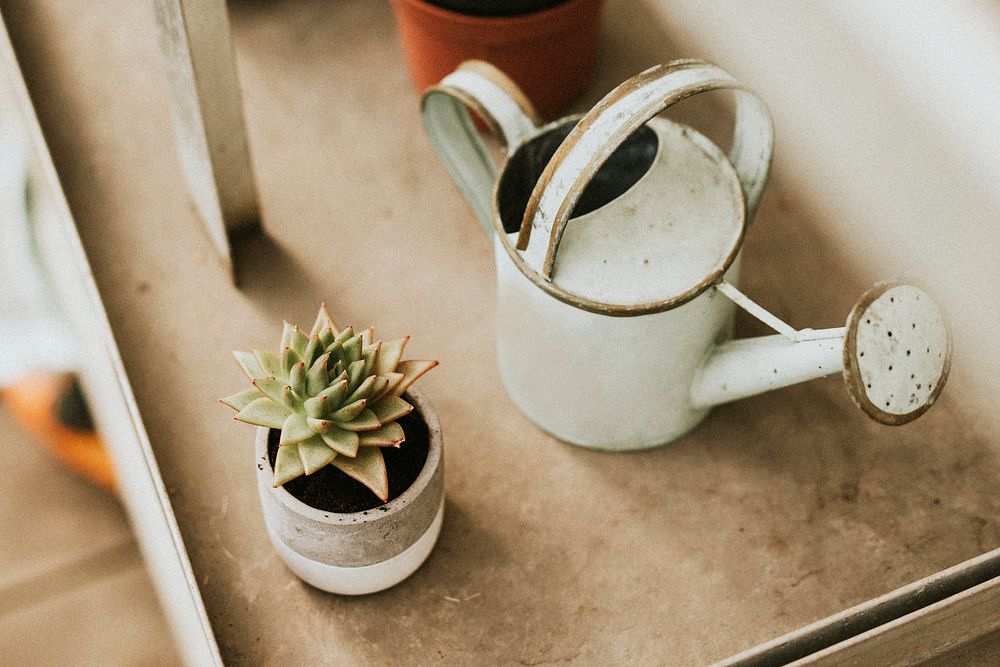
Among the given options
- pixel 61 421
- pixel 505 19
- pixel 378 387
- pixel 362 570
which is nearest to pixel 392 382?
pixel 378 387

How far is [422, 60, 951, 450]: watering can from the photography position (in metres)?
0.53

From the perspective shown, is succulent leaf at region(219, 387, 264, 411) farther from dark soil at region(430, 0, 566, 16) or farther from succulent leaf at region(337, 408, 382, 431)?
dark soil at region(430, 0, 566, 16)

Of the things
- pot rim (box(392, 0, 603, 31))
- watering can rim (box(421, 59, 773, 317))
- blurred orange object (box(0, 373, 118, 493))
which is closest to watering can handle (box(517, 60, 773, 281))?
watering can rim (box(421, 59, 773, 317))

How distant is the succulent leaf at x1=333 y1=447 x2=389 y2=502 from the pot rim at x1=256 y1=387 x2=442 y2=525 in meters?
0.02

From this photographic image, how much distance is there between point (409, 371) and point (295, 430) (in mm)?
81

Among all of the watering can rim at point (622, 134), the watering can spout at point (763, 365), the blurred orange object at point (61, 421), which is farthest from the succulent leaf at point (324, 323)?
the blurred orange object at point (61, 421)

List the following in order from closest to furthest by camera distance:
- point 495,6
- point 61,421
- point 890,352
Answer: point 890,352 → point 495,6 → point 61,421

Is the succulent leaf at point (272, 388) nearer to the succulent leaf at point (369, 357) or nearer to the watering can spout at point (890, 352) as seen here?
the succulent leaf at point (369, 357)

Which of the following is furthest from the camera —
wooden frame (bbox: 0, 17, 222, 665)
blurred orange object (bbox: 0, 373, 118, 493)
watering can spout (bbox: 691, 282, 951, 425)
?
blurred orange object (bbox: 0, 373, 118, 493)

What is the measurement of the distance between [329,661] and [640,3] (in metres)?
0.71

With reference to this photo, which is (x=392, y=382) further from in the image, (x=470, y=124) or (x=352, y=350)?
(x=470, y=124)

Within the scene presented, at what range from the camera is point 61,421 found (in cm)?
109

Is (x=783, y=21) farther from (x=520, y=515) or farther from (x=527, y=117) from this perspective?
(x=520, y=515)

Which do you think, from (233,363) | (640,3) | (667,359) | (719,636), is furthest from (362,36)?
(719,636)
